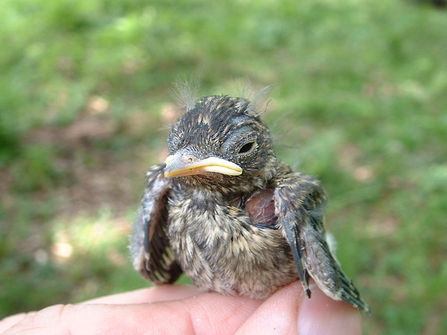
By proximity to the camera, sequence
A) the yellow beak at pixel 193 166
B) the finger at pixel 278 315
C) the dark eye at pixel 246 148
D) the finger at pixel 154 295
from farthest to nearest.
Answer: the finger at pixel 154 295 → the finger at pixel 278 315 → the dark eye at pixel 246 148 → the yellow beak at pixel 193 166

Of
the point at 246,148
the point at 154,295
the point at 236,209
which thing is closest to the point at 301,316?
the point at 236,209

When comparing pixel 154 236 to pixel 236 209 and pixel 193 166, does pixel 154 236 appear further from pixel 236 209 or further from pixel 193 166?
pixel 193 166

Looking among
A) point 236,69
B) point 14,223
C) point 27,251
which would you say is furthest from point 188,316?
point 236,69

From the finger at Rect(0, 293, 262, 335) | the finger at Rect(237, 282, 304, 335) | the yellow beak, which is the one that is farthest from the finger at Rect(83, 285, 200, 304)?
the yellow beak

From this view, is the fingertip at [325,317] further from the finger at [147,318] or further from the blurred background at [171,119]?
the blurred background at [171,119]

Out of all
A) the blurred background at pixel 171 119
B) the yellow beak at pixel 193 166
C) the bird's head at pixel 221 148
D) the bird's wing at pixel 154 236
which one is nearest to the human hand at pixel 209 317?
the bird's wing at pixel 154 236

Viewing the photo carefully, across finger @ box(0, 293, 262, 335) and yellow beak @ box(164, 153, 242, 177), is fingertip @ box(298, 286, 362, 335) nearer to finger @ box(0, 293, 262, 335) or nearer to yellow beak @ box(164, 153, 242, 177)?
finger @ box(0, 293, 262, 335)

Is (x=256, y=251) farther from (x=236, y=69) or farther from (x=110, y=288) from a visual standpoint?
(x=236, y=69)
